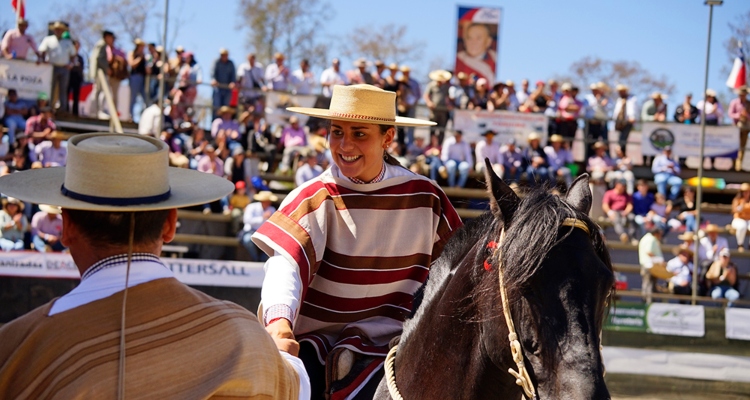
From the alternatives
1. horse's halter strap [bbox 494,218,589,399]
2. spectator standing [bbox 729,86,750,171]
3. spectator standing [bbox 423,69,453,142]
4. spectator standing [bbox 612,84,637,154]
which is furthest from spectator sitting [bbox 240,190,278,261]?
horse's halter strap [bbox 494,218,589,399]

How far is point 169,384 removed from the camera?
1.92m

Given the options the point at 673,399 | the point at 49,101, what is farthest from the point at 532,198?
the point at 49,101

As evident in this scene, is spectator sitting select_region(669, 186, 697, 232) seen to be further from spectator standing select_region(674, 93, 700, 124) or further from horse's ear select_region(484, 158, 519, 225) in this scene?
horse's ear select_region(484, 158, 519, 225)

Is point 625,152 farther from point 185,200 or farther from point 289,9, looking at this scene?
point 289,9

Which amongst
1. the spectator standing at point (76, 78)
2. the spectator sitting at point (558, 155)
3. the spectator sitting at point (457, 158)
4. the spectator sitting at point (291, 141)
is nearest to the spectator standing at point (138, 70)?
the spectator standing at point (76, 78)

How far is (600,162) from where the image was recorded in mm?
16562

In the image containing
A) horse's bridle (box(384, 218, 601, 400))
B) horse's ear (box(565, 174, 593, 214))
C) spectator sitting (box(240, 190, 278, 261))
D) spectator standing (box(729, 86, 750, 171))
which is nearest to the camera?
horse's bridle (box(384, 218, 601, 400))

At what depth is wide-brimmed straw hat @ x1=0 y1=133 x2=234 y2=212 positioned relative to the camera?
1936 millimetres

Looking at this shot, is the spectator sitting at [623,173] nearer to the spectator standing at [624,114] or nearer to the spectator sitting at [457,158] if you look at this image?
the spectator standing at [624,114]

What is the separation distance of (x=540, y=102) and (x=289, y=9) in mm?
21765

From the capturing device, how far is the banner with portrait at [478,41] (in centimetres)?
1953

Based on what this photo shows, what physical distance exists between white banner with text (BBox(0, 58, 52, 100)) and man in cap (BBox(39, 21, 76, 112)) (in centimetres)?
33

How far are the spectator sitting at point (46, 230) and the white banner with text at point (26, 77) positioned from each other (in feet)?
14.0

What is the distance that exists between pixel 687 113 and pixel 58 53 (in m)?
12.2
